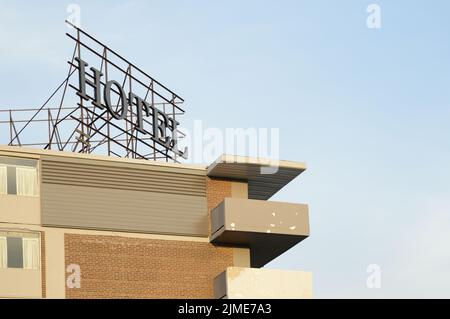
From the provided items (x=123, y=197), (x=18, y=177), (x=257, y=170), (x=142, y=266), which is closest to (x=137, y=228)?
(x=123, y=197)

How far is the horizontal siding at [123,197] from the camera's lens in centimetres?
5706

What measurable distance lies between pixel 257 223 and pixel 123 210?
22.2ft

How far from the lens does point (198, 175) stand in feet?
199

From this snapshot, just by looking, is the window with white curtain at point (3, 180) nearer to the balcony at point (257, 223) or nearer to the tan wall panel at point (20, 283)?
the tan wall panel at point (20, 283)

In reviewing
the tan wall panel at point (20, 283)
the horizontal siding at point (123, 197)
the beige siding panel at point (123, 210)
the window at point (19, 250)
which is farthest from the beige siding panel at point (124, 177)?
the tan wall panel at point (20, 283)

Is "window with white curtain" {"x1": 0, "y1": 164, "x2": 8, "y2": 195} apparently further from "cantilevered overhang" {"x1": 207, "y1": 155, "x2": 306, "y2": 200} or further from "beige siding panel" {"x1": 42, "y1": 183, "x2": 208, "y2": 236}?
"cantilevered overhang" {"x1": 207, "y1": 155, "x2": 306, "y2": 200}

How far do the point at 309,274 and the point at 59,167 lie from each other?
1365 cm

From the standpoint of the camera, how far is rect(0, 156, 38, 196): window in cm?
5638

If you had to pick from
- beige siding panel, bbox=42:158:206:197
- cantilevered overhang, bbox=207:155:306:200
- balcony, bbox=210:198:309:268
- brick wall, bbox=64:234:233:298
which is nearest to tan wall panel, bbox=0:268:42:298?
brick wall, bbox=64:234:233:298

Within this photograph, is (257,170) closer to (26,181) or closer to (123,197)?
(123,197)

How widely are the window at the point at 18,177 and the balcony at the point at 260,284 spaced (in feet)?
33.6

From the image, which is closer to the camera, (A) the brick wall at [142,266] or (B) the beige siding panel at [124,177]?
(A) the brick wall at [142,266]
